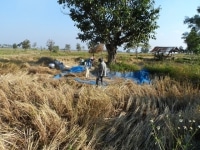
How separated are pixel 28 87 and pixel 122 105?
1.92 meters

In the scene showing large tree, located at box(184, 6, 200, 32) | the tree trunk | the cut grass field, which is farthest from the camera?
large tree, located at box(184, 6, 200, 32)

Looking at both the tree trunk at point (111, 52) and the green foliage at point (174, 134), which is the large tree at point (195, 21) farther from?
the green foliage at point (174, 134)

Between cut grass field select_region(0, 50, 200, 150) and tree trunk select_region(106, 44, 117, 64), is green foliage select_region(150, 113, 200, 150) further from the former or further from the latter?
tree trunk select_region(106, 44, 117, 64)

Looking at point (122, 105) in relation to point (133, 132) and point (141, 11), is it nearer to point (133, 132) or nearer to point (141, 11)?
point (133, 132)

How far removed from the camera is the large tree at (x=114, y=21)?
23.0 meters

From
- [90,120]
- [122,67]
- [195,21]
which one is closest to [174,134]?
[90,120]

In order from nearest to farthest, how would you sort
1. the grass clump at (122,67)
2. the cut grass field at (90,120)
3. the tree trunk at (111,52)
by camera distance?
the cut grass field at (90,120) < the grass clump at (122,67) < the tree trunk at (111,52)

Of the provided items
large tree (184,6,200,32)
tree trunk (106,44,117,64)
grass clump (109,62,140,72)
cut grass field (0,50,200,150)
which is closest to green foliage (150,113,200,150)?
cut grass field (0,50,200,150)

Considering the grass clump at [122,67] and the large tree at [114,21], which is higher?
the large tree at [114,21]

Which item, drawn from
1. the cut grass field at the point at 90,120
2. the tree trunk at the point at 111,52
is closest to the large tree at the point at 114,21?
the tree trunk at the point at 111,52

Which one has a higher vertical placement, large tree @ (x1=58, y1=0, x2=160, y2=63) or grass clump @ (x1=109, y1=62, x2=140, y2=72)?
large tree @ (x1=58, y1=0, x2=160, y2=63)

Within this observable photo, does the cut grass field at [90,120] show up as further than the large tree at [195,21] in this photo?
No

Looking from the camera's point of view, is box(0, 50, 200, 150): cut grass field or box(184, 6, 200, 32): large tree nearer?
box(0, 50, 200, 150): cut grass field

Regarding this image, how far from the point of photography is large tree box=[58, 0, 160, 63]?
22986mm
